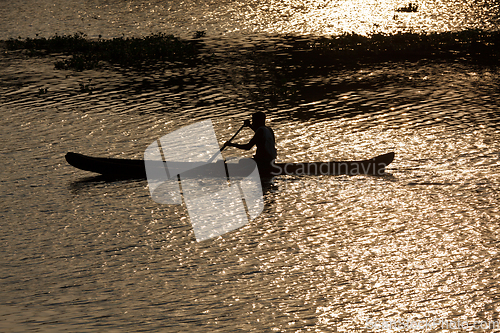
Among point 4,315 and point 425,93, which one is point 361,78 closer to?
point 425,93

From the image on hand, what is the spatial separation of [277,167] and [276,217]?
233 cm

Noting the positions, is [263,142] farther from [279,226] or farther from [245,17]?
[245,17]

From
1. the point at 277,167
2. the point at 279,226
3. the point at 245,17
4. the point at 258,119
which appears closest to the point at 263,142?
the point at 258,119

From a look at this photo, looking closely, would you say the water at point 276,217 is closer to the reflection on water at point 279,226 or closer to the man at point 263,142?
the reflection on water at point 279,226

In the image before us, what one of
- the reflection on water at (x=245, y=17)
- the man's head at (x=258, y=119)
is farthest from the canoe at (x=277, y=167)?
the reflection on water at (x=245, y=17)

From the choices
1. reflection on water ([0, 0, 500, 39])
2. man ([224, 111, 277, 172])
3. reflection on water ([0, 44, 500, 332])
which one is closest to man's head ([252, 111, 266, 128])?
man ([224, 111, 277, 172])

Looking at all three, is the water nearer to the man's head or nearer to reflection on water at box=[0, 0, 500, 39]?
the man's head

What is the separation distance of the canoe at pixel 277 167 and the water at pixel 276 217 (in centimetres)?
26

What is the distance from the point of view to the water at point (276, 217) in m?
8.74

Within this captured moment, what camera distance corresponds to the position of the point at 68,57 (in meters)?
29.9

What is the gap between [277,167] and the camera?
558 inches

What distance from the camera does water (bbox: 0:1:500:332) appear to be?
8742mm

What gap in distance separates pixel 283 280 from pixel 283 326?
1.41m

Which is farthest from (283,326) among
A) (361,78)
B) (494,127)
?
(361,78)
